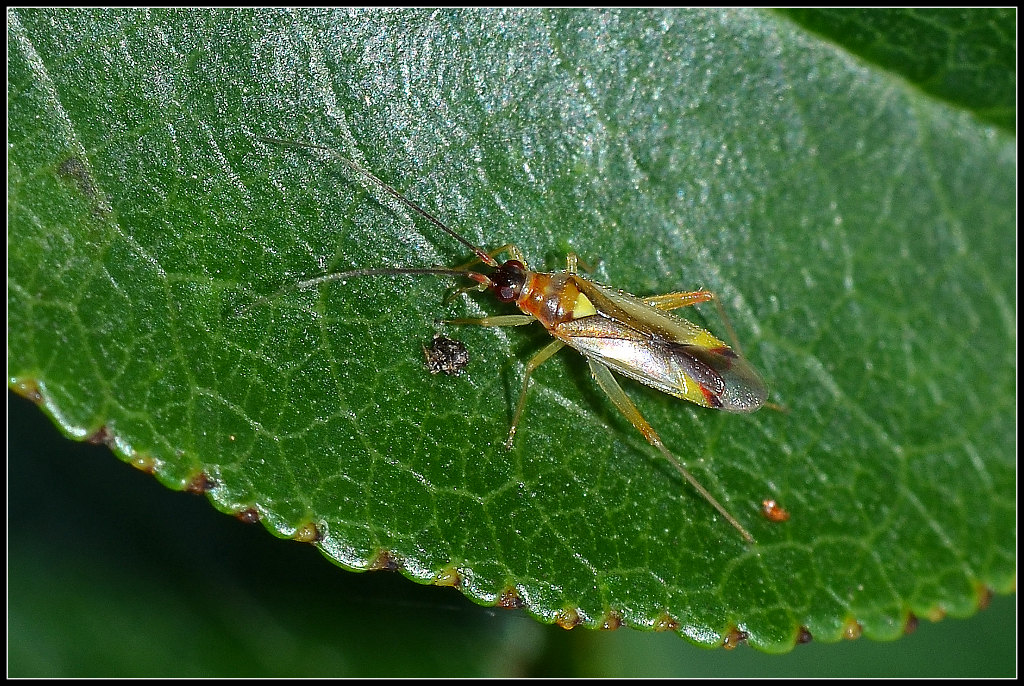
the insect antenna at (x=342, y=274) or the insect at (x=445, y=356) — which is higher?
the insect antenna at (x=342, y=274)

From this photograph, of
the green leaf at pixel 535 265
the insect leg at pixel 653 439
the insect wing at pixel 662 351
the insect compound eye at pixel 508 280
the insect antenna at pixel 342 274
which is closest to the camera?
the green leaf at pixel 535 265

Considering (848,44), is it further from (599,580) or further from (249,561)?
(249,561)

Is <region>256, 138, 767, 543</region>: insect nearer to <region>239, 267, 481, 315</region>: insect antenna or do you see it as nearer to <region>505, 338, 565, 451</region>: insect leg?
<region>505, 338, 565, 451</region>: insect leg

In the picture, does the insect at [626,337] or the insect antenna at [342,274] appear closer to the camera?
the insect antenna at [342,274]

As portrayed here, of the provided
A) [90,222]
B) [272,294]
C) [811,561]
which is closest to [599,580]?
[811,561]

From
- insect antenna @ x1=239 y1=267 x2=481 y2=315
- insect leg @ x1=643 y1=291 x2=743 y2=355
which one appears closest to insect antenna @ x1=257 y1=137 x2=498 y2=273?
insect antenna @ x1=239 y1=267 x2=481 y2=315

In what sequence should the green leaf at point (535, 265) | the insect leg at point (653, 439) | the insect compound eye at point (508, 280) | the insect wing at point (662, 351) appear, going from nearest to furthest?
the green leaf at point (535, 265) → the insect compound eye at point (508, 280) → the insect leg at point (653, 439) → the insect wing at point (662, 351)

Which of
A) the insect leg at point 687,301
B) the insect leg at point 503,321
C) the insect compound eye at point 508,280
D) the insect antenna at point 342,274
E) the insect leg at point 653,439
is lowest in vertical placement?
the insect leg at point 653,439

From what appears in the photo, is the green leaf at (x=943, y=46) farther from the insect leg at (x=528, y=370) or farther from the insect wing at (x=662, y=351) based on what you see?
the insect leg at (x=528, y=370)

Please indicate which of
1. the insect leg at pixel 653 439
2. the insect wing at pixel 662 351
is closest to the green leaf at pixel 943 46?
the insect wing at pixel 662 351
